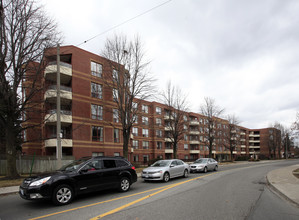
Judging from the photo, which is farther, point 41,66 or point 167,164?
point 41,66

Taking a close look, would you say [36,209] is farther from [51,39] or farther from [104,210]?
[51,39]

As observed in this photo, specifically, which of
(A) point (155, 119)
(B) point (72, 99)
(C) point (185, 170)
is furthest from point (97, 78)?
(A) point (155, 119)

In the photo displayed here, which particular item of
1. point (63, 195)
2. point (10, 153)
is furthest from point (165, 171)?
point (10, 153)

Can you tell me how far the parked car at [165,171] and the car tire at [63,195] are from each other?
6.01m

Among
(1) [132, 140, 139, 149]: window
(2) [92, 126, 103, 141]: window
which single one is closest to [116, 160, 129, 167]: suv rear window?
(2) [92, 126, 103, 141]: window

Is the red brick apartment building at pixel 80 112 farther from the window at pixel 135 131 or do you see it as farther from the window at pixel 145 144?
the window at pixel 145 144

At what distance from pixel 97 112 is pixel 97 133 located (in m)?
2.84

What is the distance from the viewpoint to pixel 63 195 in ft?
23.5

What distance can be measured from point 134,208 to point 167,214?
1.14 meters

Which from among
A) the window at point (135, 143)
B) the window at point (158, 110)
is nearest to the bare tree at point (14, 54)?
the window at point (135, 143)

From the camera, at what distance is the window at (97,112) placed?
92.4 feet

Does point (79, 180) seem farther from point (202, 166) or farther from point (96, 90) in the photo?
point (96, 90)

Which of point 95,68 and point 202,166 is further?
point 95,68

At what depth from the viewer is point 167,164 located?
13852mm
